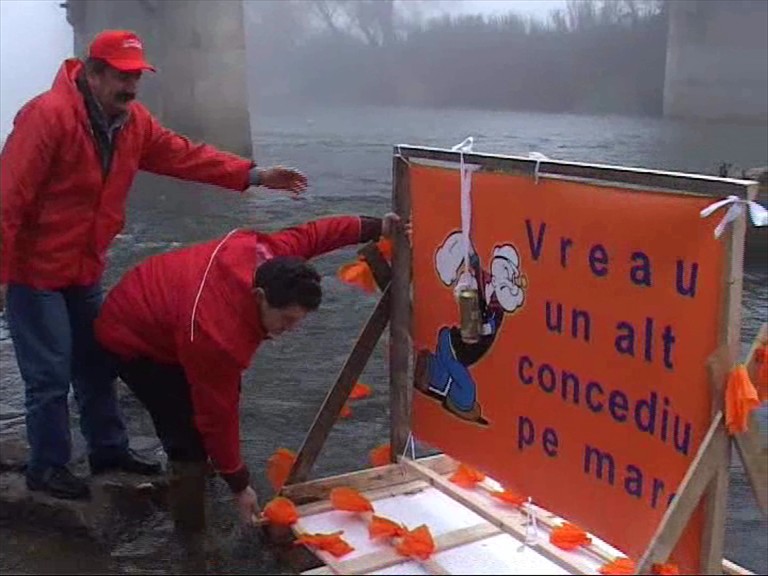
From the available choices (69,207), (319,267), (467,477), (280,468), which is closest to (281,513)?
(280,468)

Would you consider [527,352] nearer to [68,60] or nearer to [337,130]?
[68,60]

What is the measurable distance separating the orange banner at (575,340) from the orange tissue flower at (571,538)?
0.12m

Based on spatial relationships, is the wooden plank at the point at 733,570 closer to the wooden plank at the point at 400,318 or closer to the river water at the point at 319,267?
the river water at the point at 319,267

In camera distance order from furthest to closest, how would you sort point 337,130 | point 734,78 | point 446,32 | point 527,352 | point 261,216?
1. point 446,32
2. point 734,78
3. point 337,130
4. point 261,216
5. point 527,352

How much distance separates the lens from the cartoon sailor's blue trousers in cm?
438

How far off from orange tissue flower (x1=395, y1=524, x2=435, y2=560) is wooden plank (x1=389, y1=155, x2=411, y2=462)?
2.95ft

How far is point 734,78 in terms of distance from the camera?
5753 cm

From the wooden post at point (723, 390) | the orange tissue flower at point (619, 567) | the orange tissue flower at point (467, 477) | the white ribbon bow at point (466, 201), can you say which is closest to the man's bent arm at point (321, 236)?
the white ribbon bow at point (466, 201)

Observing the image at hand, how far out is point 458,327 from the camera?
172 inches

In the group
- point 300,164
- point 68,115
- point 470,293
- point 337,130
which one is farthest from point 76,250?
point 337,130

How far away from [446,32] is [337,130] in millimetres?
37286

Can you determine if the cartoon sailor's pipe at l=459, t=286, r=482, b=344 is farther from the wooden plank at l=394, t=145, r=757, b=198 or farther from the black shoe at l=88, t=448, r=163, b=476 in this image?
the black shoe at l=88, t=448, r=163, b=476

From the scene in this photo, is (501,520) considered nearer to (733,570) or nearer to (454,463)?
(454,463)

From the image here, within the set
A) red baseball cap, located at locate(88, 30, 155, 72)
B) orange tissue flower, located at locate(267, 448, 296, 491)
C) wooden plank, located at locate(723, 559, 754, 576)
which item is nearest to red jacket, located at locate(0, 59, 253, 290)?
red baseball cap, located at locate(88, 30, 155, 72)
